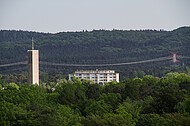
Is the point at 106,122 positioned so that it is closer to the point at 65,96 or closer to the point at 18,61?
the point at 65,96

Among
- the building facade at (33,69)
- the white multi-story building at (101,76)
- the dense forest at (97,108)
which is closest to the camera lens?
the dense forest at (97,108)

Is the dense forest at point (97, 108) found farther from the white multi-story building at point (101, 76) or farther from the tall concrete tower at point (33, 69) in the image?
the white multi-story building at point (101, 76)

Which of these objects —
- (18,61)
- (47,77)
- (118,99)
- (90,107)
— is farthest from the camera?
(18,61)

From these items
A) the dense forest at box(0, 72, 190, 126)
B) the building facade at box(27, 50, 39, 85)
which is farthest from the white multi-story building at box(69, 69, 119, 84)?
the dense forest at box(0, 72, 190, 126)

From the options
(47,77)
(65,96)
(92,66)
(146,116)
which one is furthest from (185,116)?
(92,66)

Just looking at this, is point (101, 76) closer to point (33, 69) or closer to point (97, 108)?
point (33, 69)

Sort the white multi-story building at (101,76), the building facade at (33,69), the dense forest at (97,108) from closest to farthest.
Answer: the dense forest at (97,108) < the building facade at (33,69) < the white multi-story building at (101,76)

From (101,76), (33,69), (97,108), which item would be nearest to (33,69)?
(33,69)

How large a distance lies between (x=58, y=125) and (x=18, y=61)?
15465cm

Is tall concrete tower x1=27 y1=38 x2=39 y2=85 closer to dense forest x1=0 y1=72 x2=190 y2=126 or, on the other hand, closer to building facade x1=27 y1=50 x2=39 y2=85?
building facade x1=27 y1=50 x2=39 y2=85

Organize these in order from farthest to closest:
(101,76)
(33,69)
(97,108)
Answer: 1. (101,76)
2. (33,69)
3. (97,108)

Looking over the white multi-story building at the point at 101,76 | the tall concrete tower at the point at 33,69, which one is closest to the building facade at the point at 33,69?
the tall concrete tower at the point at 33,69

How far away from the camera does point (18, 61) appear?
198 metres

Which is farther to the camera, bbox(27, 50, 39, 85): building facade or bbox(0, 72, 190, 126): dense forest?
bbox(27, 50, 39, 85): building facade
